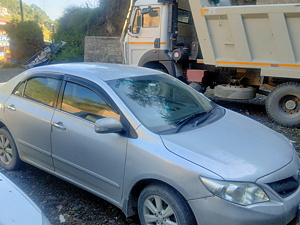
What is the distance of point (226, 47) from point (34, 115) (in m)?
5.08

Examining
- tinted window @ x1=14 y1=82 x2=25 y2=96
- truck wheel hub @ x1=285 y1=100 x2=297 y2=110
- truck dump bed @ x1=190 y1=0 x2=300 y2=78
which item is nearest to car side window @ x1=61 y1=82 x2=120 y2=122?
tinted window @ x1=14 y1=82 x2=25 y2=96

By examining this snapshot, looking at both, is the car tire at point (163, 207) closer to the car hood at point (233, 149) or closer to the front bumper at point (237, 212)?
the front bumper at point (237, 212)

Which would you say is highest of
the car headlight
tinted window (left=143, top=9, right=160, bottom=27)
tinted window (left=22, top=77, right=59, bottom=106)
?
tinted window (left=143, top=9, right=160, bottom=27)

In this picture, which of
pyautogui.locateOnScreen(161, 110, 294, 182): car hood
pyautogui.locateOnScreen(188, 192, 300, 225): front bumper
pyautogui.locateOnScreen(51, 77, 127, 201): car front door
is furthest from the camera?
pyautogui.locateOnScreen(51, 77, 127, 201): car front door

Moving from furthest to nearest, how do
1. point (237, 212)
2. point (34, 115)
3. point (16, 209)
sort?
point (34, 115) → point (237, 212) → point (16, 209)

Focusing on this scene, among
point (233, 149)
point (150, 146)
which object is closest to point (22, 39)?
point (150, 146)

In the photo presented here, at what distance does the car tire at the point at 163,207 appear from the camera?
7.98 ft

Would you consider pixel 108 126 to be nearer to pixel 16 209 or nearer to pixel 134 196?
pixel 134 196

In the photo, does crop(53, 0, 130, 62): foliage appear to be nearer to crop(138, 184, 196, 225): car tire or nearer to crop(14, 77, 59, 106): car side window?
crop(14, 77, 59, 106): car side window

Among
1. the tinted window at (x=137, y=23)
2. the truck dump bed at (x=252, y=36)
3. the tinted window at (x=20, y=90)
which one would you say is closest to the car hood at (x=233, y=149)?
the tinted window at (x=20, y=90)

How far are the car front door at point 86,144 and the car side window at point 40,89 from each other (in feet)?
0.74

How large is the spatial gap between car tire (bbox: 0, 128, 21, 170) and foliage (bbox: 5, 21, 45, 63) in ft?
67.6

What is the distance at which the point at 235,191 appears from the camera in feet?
7.47

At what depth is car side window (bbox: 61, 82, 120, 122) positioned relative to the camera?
3109 mm
